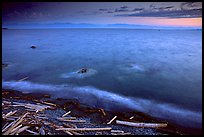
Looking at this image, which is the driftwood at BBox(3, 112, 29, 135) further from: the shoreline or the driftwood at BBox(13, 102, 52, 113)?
the shoreline

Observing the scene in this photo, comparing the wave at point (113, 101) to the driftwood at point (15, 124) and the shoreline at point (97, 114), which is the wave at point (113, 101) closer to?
the shoreline at point (97, 114)

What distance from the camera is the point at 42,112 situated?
8844 millimetres

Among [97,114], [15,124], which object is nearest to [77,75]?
[97,114]

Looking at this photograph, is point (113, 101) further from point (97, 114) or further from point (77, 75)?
point (77, 75)

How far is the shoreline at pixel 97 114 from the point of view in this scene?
777 centimetres

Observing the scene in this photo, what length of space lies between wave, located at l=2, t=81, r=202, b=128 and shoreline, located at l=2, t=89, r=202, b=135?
0.47 metres

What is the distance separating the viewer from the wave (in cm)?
926

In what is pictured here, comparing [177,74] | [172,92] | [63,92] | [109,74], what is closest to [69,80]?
[63,92]

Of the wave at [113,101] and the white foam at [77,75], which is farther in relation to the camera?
the white foam at [77,75]

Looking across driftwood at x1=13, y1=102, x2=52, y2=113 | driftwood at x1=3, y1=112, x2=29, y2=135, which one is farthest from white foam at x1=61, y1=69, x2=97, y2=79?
driftwood at x1=3, y1=112, x2=29, y2=135

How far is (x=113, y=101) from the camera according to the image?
423 inches

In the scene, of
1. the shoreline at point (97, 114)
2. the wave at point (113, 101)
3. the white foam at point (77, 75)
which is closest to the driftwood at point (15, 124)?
the shoreline at point (97, 114)

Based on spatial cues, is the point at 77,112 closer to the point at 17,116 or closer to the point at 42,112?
the point at 42,112

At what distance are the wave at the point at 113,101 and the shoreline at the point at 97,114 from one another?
473 mm
